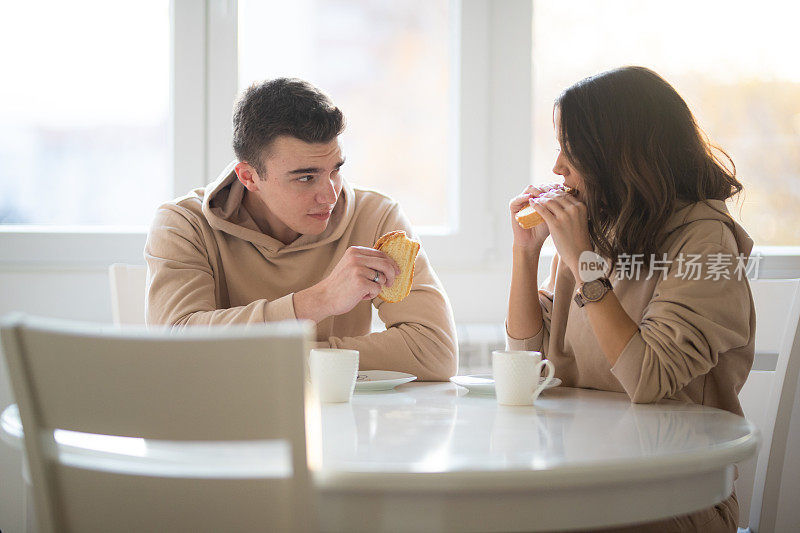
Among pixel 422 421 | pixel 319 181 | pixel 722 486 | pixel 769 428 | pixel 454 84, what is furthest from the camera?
pixel 454 84

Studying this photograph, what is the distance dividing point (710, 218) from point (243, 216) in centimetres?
123

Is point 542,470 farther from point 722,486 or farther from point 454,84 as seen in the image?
point 454,84

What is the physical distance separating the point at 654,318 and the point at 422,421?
1.76 feet

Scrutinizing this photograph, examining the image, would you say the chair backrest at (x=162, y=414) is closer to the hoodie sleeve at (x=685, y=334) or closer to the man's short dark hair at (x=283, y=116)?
the hoodie sleeve at (x=685, y=334)

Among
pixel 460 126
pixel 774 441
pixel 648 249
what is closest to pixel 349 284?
pixel 648 249

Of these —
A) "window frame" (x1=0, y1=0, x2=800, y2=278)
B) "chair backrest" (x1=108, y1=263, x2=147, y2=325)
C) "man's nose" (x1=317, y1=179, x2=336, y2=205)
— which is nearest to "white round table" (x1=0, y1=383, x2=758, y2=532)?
"man's nose" (x1=317, y1=179, x2=336, y2=205)

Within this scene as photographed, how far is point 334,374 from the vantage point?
61.1 inches

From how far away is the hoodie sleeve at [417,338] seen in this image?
76.5 inches

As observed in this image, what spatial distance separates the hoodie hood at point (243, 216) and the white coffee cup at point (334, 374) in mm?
676

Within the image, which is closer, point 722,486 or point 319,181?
point 722,486

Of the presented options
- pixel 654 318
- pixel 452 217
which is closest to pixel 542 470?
pixel 654 318

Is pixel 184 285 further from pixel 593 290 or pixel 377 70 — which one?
pixel 377 70

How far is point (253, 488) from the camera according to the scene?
3.02 ft

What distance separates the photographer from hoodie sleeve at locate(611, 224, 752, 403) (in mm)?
1543
